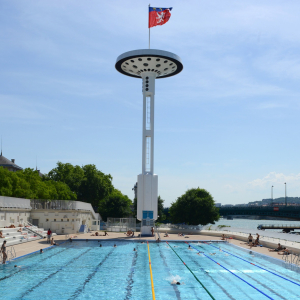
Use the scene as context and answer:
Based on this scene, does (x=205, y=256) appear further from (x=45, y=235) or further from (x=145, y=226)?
(x=45, y=235)

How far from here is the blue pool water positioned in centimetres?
→ 1591

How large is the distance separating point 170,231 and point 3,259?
101 feet

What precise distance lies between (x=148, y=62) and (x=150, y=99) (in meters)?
4.79

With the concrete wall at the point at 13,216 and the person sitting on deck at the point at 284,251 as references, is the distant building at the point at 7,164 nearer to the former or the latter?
the concrete wall at the point at 13,216

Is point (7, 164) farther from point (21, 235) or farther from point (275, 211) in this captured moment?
point (21, 235)

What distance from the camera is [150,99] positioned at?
45625 mm

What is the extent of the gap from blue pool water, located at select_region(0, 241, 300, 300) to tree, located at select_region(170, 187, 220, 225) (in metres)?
29.5

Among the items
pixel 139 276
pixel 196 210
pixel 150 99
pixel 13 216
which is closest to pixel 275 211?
pixel 196 210

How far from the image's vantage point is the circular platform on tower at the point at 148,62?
42469 mm

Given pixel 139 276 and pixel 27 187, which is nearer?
pixel 139 276

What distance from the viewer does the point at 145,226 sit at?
42.3 meters

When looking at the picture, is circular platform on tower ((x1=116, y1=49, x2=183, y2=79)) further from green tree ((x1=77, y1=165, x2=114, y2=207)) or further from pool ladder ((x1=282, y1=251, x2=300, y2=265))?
green tree ((x1=77, y1=165, x2=114, y2=207))

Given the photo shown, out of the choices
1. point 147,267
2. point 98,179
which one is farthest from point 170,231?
point 98,179

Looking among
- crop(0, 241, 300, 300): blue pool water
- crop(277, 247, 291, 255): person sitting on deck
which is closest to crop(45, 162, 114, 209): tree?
crop(0, 241, 300, 300): blue pool water
